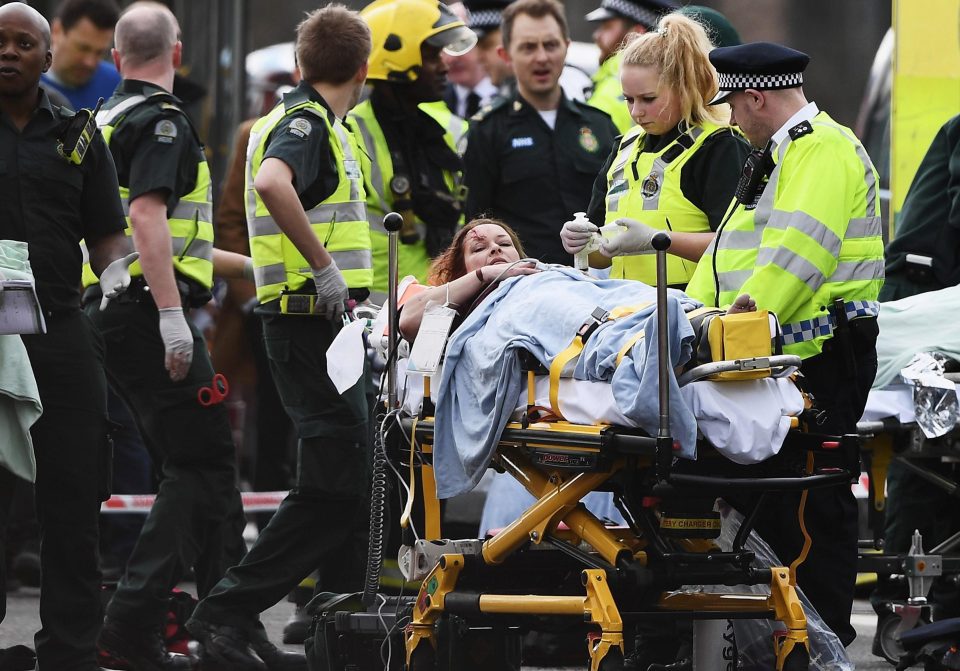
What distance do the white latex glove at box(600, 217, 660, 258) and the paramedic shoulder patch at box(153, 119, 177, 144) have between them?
1891 mm

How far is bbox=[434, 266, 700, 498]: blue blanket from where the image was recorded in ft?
16.9

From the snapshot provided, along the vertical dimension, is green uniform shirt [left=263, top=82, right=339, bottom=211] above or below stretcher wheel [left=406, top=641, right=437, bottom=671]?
above

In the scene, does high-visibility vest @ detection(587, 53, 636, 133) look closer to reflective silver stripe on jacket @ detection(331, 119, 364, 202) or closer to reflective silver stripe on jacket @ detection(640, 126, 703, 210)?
reflective silver stripe on jacket @ detection(331, 119, 364, 202)

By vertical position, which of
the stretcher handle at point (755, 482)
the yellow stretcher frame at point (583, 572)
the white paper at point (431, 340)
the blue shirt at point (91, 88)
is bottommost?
the yellow stretcher frame at point (583, 572)

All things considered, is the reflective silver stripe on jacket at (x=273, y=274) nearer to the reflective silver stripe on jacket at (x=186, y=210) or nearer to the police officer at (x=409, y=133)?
the reflective silver stripe on jacket at (x=186, y=210)

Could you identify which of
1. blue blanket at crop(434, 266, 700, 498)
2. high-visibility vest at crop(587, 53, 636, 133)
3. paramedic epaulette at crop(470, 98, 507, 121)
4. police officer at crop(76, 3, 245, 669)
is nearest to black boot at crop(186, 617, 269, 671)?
police officer at crop(76, 3, 245, 669)

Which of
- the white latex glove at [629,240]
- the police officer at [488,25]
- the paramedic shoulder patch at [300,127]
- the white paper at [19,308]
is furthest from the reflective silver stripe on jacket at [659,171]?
the police officer at [488,25]

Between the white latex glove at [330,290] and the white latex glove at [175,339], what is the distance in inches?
19.3

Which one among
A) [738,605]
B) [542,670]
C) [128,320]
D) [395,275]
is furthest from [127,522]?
[738,605]

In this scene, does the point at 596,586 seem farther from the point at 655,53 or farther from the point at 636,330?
the point at 655,53

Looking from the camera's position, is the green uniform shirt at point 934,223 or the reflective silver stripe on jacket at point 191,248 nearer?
the reflective silver stripe on jacket at point 191,248

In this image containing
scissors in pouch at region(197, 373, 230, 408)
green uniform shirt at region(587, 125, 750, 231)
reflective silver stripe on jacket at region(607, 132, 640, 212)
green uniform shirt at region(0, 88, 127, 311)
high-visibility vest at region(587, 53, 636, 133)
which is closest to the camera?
green uniform shirt at region(0, 88, 127, 311)

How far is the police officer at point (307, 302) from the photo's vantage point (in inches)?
277

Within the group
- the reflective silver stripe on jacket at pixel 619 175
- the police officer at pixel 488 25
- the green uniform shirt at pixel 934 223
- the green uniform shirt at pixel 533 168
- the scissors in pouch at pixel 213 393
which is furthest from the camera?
the police officer at pixel 488 25
